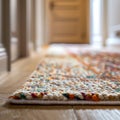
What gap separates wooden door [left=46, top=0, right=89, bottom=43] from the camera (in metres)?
5.32

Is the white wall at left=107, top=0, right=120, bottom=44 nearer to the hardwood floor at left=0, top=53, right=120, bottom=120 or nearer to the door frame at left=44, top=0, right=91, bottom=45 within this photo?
the door frame at left=44, top=0, right=91, bottom=45

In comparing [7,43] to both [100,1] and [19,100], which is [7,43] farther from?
[100,1]

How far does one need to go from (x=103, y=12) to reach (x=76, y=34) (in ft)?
4.71

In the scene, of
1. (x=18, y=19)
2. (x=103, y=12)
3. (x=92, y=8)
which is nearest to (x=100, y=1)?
(x=103, y=12)

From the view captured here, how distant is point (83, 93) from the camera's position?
57cm

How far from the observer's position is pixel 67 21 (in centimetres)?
538

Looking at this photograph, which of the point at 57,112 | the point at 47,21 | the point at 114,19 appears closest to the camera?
the point at 57,112

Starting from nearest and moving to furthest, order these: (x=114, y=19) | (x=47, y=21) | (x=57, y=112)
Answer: (x=57, y=112) → (x=114, y=19) → (x=47, y=21)

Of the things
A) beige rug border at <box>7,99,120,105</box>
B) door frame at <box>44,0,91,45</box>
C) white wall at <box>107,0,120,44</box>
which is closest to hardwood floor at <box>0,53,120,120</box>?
beige rug border at <box>7,99,120,105</box>

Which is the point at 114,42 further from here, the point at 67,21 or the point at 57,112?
the point at 57,112

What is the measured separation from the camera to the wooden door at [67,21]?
5.32 meters

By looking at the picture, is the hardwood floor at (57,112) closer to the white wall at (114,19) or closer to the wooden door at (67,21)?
the white wall at (114,19)

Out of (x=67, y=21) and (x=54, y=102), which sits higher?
(x=67, y=21)

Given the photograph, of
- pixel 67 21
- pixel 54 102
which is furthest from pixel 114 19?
pixel 54 102
